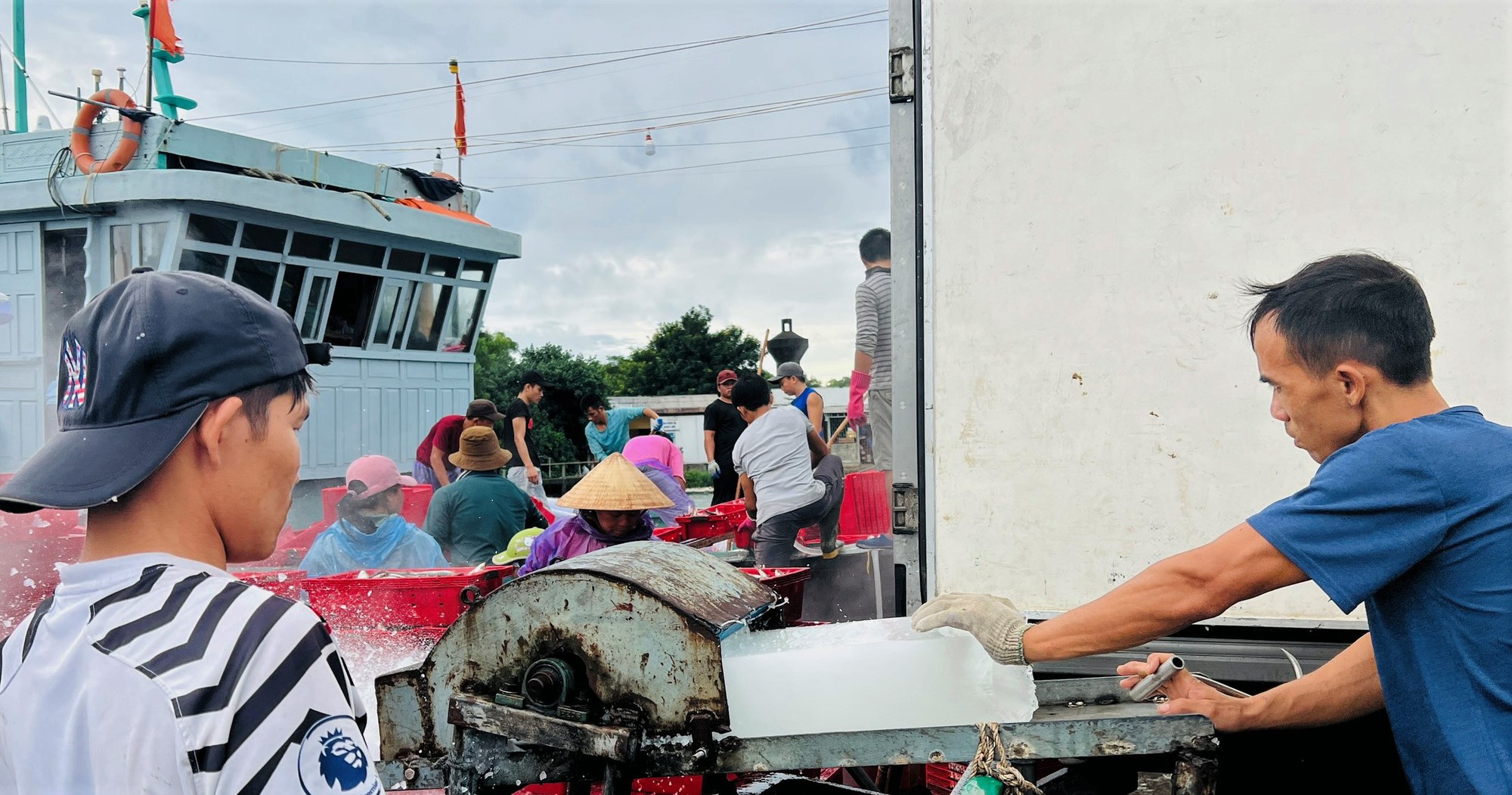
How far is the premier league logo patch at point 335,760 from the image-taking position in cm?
98

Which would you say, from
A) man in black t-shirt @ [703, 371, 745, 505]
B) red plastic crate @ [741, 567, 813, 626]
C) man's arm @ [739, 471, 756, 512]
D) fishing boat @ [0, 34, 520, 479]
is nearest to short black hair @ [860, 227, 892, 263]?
man's arm @ [739, 471, 756, 512]

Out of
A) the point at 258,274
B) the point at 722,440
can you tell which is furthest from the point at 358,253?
the point at 722,440

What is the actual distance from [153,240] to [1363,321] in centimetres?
1448

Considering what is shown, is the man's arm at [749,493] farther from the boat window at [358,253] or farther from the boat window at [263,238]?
the boat window at [358,253]

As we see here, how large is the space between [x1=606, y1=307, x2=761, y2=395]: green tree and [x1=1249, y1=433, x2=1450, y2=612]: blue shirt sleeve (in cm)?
5269

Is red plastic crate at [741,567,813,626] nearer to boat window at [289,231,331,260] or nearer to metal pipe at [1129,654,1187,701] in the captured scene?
metal pipe at [1129,654,1187,701]

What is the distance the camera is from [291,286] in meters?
14.1

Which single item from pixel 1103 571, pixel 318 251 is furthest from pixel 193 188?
pixel 1103 571

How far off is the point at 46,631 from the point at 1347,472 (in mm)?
1954

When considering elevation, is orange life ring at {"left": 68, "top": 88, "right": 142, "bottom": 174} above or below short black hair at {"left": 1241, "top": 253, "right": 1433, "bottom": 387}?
above

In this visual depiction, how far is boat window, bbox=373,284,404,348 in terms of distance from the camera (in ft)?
49.9

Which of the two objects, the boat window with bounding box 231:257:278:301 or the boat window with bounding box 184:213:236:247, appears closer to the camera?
the boat window with bounding box 184:213:236:247

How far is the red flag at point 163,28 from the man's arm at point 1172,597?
16483mm

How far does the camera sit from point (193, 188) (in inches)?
483
